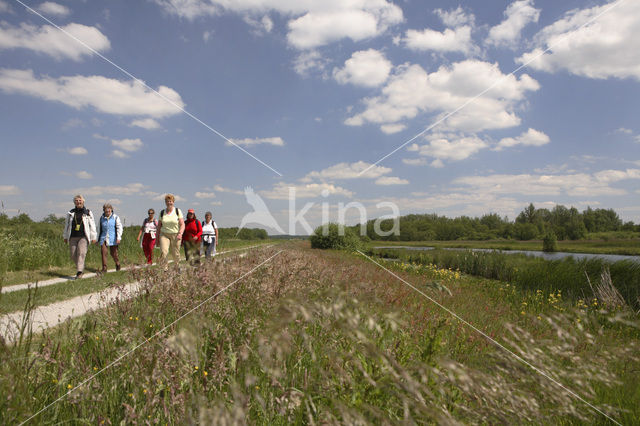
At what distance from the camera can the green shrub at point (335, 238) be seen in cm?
3759

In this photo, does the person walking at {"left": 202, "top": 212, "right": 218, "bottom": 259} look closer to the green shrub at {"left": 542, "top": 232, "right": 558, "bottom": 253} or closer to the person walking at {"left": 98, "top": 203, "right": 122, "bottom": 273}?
the person walking at {"left": 98, "top": 203, "right": 122, "bottom": 273}

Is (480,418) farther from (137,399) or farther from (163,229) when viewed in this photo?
(163,229)

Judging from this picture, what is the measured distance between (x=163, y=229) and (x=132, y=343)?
742 cm

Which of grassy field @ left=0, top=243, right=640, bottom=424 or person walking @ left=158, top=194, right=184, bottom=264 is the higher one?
person walking @ left=158, top=194, right=184, bottom=264

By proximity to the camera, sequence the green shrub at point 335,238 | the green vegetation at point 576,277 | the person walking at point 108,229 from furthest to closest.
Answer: the green shrub at point 335,238 < the person walking at point 108,229 < the green vegetation at point 576,277

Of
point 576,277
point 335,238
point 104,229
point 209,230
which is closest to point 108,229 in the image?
point 104,229

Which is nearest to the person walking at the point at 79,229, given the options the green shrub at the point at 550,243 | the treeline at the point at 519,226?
the treeline at the point at 519,226

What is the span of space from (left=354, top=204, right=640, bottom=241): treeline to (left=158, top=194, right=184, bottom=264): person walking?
1799 inches

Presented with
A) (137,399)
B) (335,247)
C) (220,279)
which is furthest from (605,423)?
(335,247)

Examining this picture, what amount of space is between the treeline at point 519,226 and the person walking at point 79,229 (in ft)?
151

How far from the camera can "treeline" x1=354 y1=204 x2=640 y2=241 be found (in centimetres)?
6225

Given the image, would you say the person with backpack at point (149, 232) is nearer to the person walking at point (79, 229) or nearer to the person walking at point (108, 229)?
the person walking at point (108, 229)

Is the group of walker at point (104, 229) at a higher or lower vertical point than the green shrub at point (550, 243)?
higher

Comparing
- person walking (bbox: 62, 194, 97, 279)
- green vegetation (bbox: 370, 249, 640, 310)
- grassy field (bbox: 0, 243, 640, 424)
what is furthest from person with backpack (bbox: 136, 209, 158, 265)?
green vegetation (bbox: 370, 249, 640, 310)
